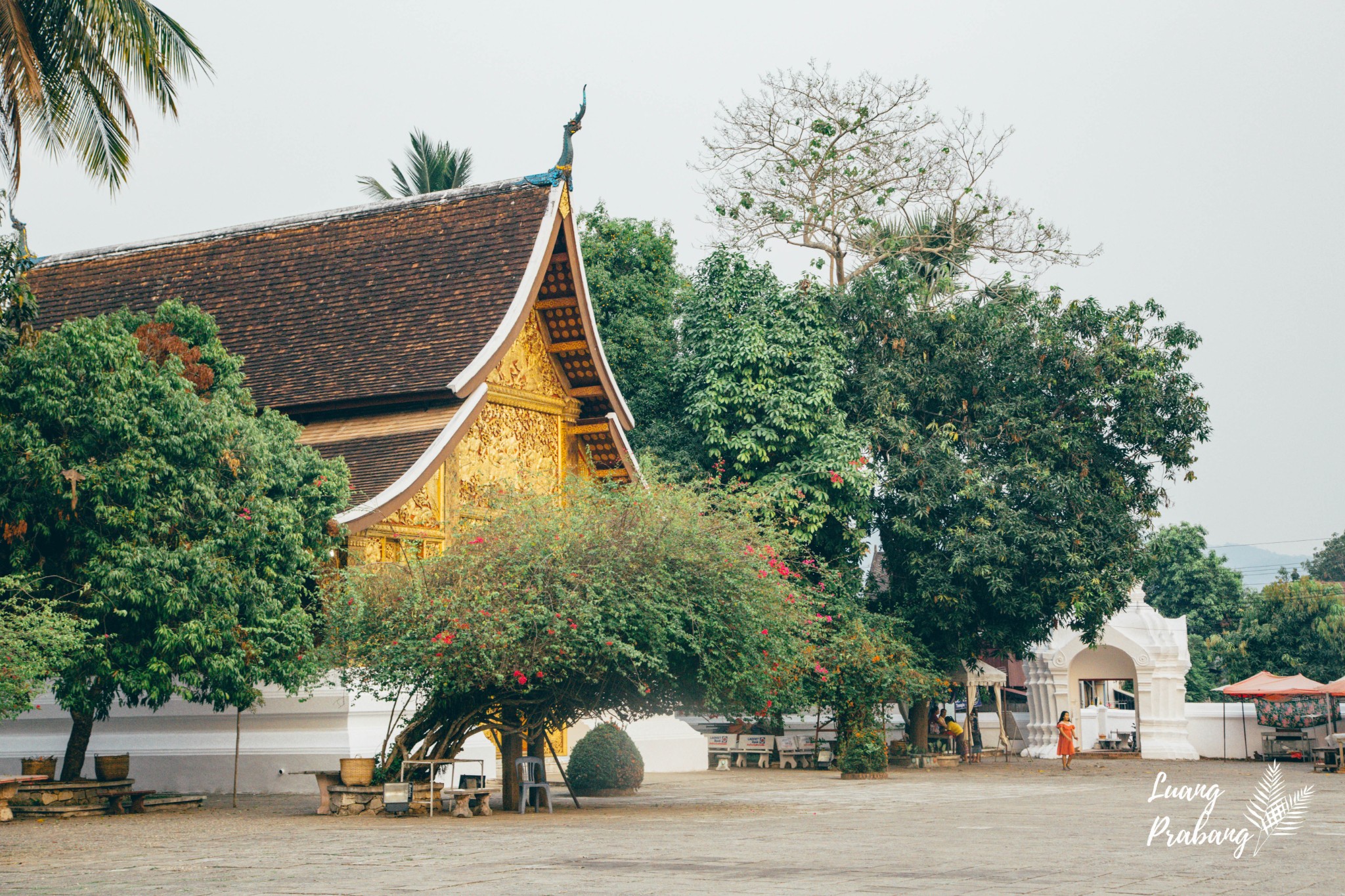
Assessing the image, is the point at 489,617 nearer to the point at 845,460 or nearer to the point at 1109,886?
the point at 1109,886

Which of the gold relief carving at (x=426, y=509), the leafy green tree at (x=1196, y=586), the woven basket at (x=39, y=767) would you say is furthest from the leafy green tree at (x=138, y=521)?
the leafy green tree at (x=1196, y=586)

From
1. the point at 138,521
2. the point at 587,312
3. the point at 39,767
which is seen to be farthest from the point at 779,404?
the point at 39,767

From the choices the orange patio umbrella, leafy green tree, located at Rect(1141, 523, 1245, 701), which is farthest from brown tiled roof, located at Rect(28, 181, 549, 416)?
leafy green tree, located at Rect(1141, 523, 1245, 701)

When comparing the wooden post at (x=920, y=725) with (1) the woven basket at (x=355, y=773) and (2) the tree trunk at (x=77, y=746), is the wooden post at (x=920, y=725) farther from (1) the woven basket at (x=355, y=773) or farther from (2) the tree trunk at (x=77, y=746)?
(2) the tree trunk at (x=77, y=746)

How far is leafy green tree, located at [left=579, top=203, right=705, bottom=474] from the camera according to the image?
29047 millimetres

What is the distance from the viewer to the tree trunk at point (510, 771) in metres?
16.7

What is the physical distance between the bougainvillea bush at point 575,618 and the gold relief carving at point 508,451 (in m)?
4.57

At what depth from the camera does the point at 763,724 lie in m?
32.8

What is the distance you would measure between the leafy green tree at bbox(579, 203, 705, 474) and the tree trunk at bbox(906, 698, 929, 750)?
713 cm

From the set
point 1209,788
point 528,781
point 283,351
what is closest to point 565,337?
point 283,351

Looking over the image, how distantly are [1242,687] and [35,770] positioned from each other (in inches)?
989

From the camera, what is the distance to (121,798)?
16984 mm

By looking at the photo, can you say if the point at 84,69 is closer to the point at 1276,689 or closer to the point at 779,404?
the point at 779,404

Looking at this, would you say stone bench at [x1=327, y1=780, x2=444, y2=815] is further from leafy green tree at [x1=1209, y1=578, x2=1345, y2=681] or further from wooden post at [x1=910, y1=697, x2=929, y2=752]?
leafy green tree at [x1=1209, y1=578, x2=1345, y2=681]
